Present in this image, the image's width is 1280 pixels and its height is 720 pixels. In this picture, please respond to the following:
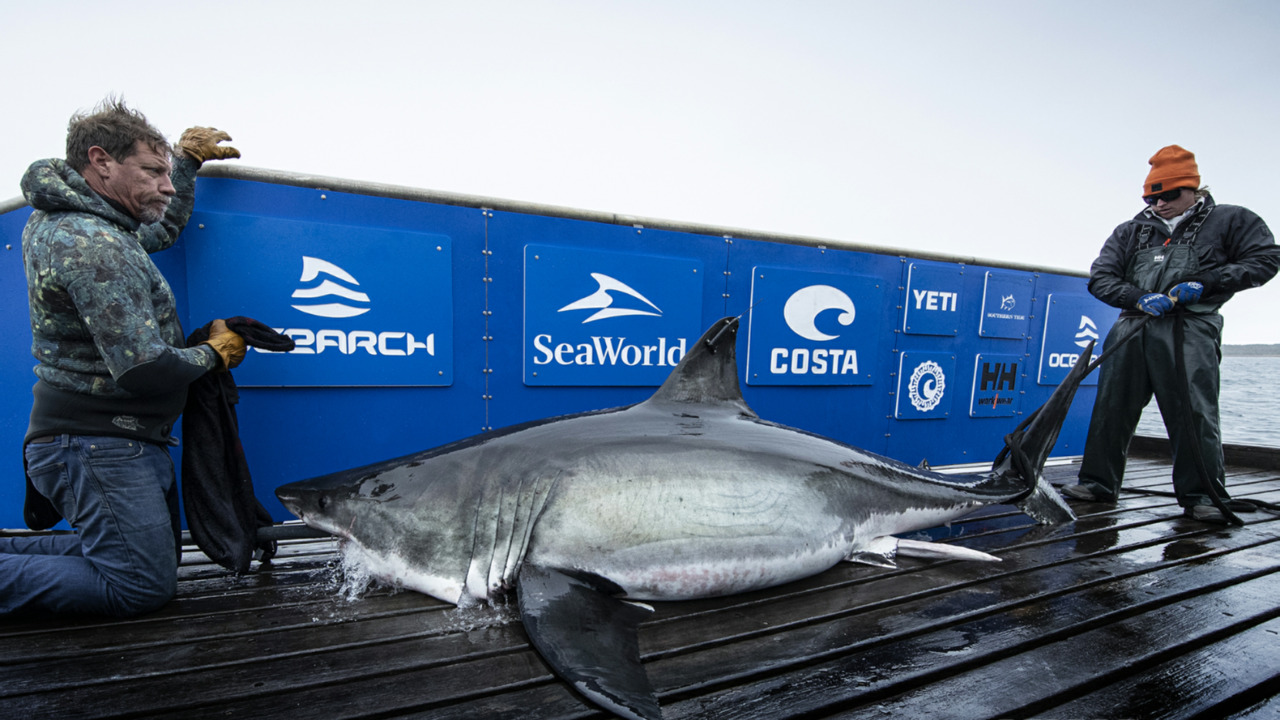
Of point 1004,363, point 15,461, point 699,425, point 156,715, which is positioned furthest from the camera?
point 1004,363

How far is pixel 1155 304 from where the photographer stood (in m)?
3.91

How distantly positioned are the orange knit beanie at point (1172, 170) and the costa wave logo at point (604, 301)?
379 cm

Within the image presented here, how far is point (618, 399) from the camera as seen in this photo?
4355 mm

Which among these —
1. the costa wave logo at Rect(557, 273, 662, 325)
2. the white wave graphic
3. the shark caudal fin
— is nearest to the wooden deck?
the shark caudal fin

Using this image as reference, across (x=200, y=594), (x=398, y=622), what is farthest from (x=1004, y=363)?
(x=200, y=594)

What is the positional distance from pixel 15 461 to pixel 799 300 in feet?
17.0

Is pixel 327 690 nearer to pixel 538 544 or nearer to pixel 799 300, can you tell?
pixel 538 544

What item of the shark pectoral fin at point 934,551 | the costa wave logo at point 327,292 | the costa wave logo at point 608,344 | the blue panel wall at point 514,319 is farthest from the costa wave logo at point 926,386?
the costa wave logo at point 327,292

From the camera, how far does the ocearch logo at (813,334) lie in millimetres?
4875

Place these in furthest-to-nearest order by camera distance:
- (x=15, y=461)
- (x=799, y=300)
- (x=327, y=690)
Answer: (x=799, y=300), (x=15, y=461), (x=327, y=690)

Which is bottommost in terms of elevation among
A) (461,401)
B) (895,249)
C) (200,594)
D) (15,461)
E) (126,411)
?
(200,594)

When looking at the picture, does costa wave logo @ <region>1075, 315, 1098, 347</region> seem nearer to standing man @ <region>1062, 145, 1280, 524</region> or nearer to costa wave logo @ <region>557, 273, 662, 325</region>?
standing man @ <region>1062, 145, 1280, 524</region>

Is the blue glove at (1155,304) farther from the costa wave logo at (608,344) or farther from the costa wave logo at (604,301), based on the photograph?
the costa wave logo at (604,301)

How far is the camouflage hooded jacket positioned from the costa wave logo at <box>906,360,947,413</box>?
17.8ft
